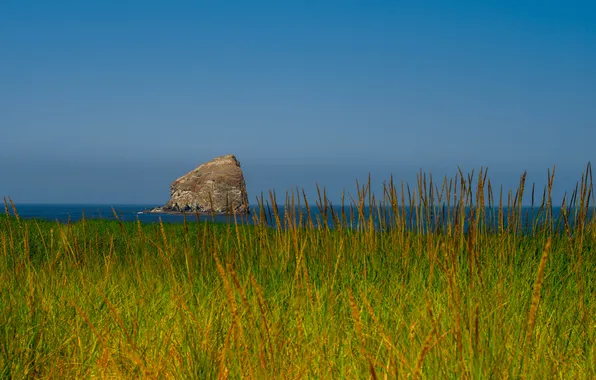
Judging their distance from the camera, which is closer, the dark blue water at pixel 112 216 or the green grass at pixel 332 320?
the green grass at pixel 332 320

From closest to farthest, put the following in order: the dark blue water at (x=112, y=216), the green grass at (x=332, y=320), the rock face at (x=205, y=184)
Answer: the green grass at (x=332, y=320), the dark blue water at (x=112, y=216), the rock face at (x=205, y=184)

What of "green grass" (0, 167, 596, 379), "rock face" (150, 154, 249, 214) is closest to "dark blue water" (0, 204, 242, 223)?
"green grass" (0, 167, 596, 379)

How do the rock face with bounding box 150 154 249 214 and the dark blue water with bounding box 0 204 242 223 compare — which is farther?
the rock face with bounding box 150 154 249 214

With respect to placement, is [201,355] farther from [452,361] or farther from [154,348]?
[452,361]

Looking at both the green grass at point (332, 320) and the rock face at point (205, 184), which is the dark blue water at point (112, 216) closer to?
the green grass at point (332, 320)

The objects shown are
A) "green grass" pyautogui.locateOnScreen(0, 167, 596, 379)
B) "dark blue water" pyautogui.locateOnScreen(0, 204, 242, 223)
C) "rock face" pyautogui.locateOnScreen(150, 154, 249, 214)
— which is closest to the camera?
"green grass" pyautogui.locateOnScreen(0, 167, 596, 379)

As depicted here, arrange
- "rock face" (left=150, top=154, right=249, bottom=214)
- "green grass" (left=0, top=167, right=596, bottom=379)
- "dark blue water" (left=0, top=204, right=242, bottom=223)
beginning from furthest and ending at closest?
"rock face" (left=150, top=154, right=249, bottom=214) < "dark blue water" (left=0, top=204, right=242, bottom=223) < "green grass" (left=0, top=167, right=596, bottom=379)

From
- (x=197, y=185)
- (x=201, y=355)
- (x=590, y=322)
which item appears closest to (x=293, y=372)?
(x=201, y=355)

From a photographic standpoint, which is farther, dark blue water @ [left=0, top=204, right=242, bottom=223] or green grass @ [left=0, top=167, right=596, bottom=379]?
dark blue water @ [left=0, top=204, right=242, bottom=223]

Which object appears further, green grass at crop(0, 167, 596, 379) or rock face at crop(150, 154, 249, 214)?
rock face at crop(150, 154, 249, 214)

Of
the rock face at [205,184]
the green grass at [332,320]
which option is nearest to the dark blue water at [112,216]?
the green grass at [332,320]

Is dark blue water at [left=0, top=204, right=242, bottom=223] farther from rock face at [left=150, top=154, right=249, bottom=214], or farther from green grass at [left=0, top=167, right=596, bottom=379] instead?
rock face at [left=150, top=154, right=249, bottom=214]

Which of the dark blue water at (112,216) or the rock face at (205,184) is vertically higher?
the rock face at (205,184)

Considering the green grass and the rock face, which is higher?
the rock face
